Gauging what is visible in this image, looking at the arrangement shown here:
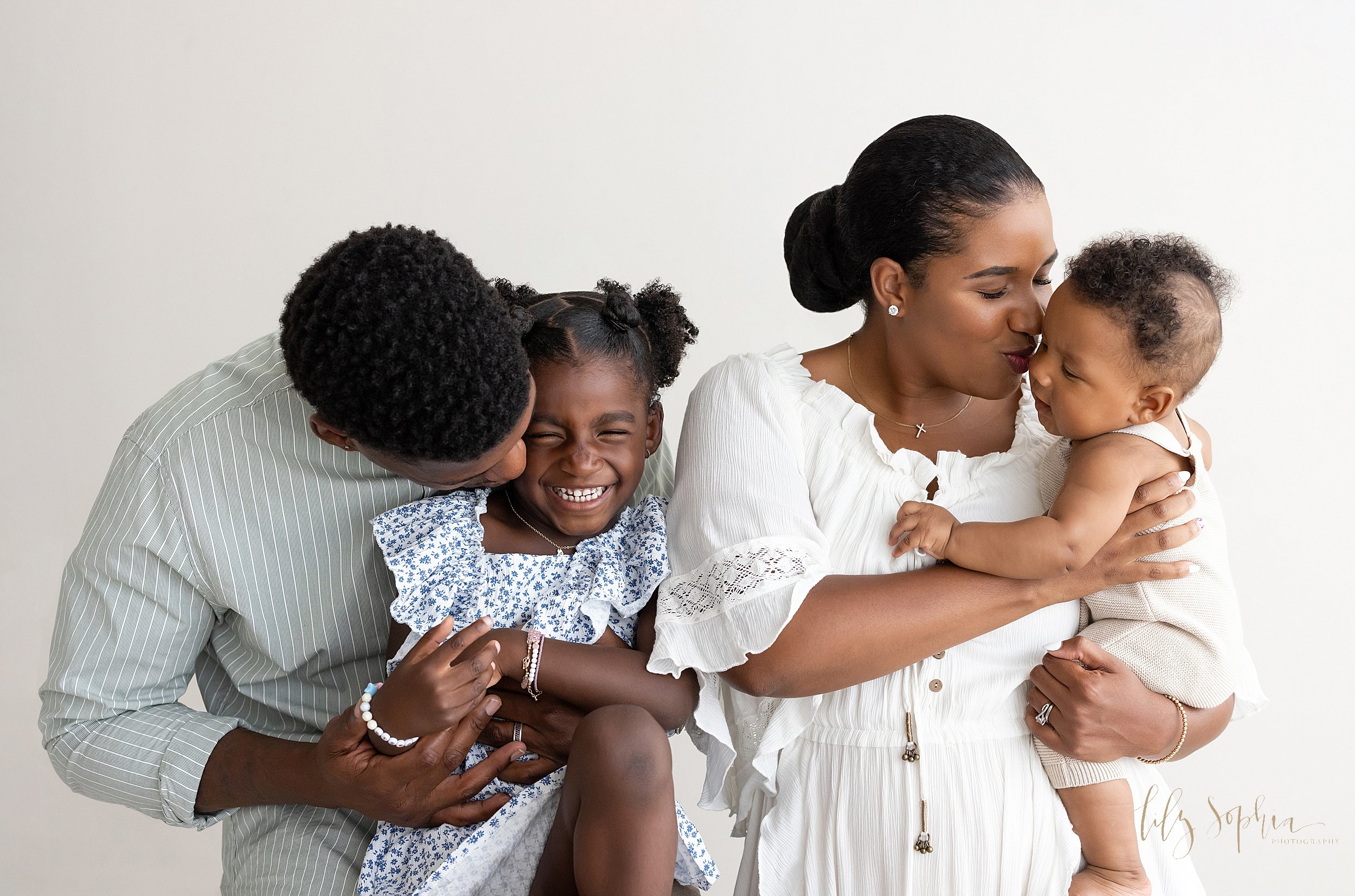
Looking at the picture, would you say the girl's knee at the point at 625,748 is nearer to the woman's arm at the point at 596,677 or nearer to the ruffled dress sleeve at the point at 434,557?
the woman's arm at the point at 596,677

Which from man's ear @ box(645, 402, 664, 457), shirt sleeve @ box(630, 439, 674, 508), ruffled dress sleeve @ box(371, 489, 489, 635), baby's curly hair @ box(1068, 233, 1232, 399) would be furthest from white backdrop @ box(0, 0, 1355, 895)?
baby's curly hair @ box(1068, 233, 1232, 399)

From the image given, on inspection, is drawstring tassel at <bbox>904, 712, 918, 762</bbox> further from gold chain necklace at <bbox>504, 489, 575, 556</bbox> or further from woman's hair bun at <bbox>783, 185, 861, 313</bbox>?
woman's hair bun at <bbox>783, 185, 861, 313</bbox>

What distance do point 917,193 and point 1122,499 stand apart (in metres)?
0.58

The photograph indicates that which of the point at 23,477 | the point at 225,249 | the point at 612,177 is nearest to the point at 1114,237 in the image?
the point at 612,177

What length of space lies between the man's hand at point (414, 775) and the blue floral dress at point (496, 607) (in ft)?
0.11

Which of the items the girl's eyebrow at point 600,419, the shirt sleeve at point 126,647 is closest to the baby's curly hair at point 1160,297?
the girl's eyebrow at point 600,419

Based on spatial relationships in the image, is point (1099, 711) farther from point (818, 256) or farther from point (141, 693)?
point (141, 693)

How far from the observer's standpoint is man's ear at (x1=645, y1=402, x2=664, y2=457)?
199 cm

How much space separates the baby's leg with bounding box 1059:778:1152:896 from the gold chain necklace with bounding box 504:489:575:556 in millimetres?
928

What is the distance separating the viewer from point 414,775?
1.61 m

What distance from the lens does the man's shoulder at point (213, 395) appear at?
1754mm

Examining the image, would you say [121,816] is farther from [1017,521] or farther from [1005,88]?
[1005,88]

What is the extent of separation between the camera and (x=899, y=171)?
1.75 meters

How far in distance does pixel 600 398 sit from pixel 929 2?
1698 millimetres
